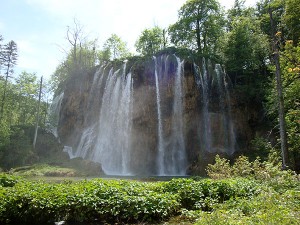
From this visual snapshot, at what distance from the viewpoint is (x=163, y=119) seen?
29828mm

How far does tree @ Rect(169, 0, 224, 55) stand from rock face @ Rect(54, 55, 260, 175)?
9.85 metres

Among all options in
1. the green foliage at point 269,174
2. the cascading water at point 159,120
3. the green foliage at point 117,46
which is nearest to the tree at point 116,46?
the green foliage at point 117,46

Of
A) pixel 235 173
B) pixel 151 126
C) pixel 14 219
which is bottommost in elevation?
pixel 14 219

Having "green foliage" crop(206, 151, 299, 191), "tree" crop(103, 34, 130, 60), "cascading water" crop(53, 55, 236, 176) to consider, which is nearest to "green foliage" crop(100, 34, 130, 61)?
"tree" crop(103, 34, 130, 60)

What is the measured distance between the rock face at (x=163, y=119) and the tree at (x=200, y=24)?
985 centimetres

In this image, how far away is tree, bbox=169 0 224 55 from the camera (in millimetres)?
38594

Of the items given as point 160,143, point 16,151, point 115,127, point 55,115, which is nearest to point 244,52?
point 160,143

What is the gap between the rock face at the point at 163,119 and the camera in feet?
93.0

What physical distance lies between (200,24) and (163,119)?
59.1 ft

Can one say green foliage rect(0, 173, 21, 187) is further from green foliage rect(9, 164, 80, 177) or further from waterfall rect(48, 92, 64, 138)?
waterfall rect(48, 92, 64, 138)

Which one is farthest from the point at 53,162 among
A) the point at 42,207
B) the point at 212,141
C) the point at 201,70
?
the point at 42,207

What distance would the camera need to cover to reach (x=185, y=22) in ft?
127

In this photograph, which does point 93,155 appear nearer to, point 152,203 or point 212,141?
point 212,141

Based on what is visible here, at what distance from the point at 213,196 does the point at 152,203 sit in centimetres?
201
